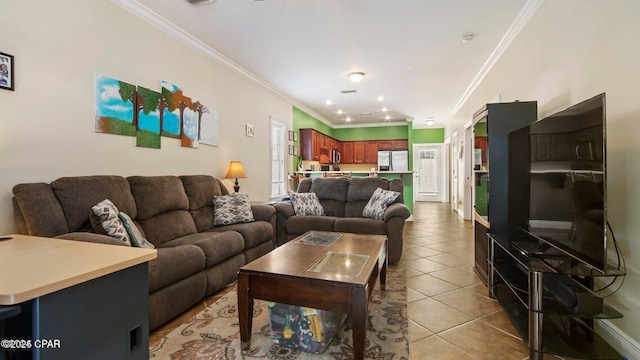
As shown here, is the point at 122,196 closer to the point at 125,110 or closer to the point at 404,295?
the point at 125,110

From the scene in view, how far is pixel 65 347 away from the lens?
81 centimetres

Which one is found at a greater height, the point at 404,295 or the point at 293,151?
the point at 293,151

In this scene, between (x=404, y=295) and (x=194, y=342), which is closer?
Result: (x=194, y=342)

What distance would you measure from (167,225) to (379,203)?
99.5 inches

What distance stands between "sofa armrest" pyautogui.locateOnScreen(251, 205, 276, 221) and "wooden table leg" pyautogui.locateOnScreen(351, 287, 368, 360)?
7.11ft

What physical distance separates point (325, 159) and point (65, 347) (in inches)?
300

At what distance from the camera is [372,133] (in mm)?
9562

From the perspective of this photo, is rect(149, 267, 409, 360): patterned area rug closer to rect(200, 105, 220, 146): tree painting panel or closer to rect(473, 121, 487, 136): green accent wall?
rect(473, 121, 487, 136): green accent wall

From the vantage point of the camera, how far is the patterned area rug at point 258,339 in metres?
1.80

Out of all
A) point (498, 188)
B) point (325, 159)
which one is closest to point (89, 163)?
point (498, 188)

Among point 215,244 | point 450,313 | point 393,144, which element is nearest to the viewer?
point 450,313

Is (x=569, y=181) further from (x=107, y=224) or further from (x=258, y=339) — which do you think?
(x=107, y=224)

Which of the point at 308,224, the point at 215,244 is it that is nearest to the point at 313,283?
the point at 215,244

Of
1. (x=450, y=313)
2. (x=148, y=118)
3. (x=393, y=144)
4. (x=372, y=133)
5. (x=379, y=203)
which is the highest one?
(x=372, y=133)
